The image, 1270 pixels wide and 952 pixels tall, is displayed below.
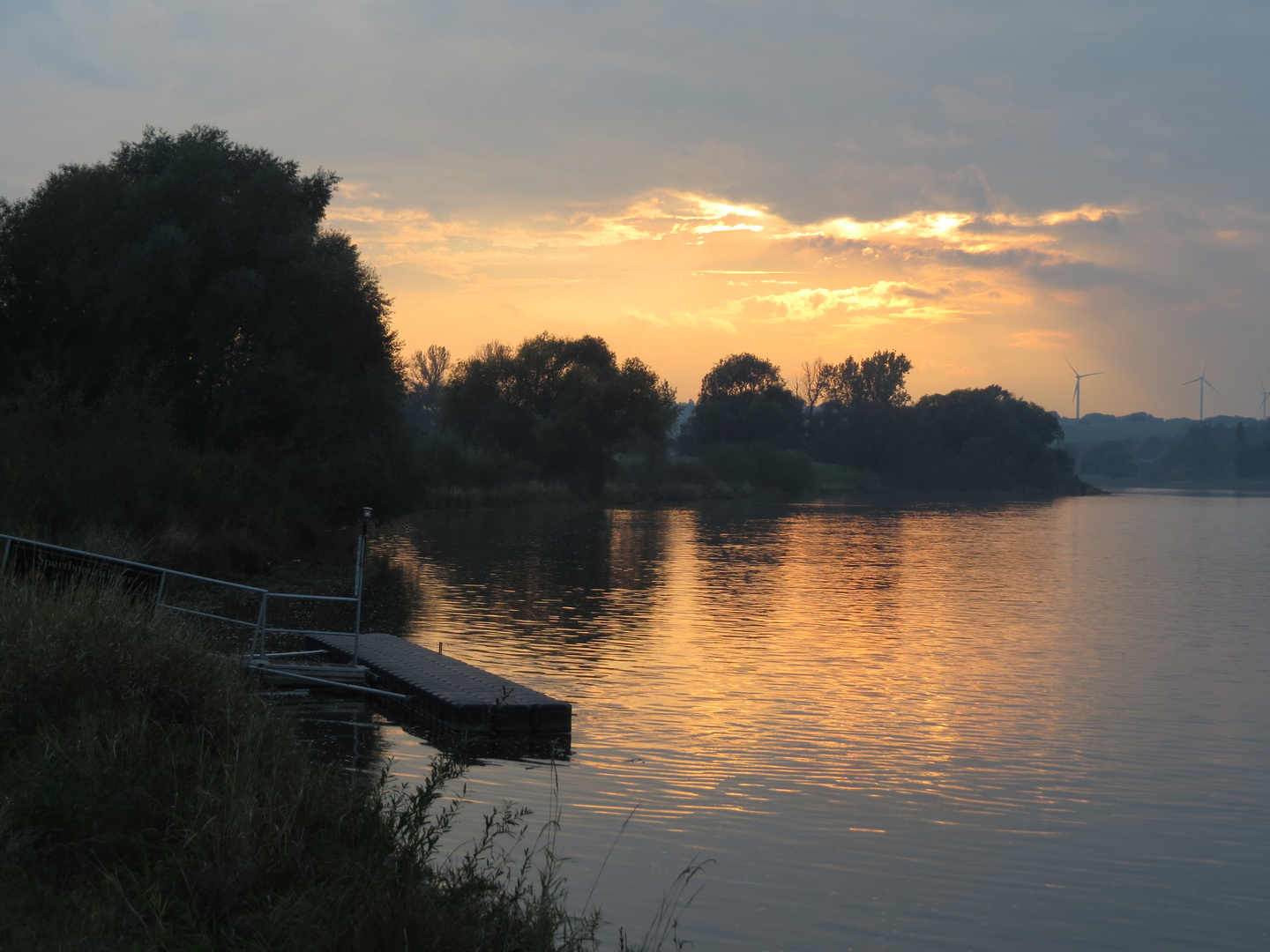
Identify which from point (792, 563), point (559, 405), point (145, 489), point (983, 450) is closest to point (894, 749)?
point (145, 489)

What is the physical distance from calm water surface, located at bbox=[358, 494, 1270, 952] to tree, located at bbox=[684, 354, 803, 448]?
94829mm

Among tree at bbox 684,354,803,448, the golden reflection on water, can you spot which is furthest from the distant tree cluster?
the golden reflection on water

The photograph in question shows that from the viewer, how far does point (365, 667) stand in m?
17.0

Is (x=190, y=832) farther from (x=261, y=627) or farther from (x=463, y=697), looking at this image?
(x=261, y=627)

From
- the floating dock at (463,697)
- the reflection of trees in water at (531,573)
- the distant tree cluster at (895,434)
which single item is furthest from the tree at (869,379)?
the floating dock at (463,697)

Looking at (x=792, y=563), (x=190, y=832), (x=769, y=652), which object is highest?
(x=190, y=832)

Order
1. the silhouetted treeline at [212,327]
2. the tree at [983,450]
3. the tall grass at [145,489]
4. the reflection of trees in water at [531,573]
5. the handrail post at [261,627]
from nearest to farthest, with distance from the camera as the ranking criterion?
the handrail post at [261,627] < the tall grass at [145,489] < the reflection of trees in water at [531,573] < the silhouetted treeline at [212,327] < the tree at [983,450]

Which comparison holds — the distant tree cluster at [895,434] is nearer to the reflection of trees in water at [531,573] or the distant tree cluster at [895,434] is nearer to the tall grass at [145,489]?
the reflection of trees in water at [531,573]

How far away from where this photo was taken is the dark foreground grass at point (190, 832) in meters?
6.31

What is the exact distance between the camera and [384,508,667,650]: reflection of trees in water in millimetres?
25594

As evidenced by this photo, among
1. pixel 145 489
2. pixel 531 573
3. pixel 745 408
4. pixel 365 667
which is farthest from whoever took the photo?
pixel 745 408

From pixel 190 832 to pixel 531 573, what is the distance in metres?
29.3

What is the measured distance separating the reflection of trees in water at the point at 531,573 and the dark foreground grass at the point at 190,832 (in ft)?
41.3

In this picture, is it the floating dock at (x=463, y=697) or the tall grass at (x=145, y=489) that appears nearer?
the floating dock at (x=463, y=697)
